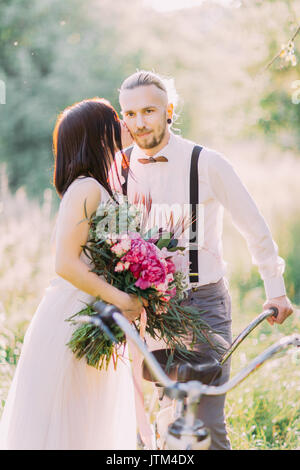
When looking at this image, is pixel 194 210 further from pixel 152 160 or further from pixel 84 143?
pixel 84 143

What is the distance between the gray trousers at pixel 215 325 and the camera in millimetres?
2885

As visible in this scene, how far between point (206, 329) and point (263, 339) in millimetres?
3309

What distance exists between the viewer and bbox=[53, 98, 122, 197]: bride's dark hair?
7.96 ft

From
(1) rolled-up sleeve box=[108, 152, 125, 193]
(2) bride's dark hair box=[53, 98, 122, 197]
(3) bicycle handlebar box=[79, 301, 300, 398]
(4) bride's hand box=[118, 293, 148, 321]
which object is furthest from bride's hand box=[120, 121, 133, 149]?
(3) bicycle handlebar box=[79, 301, 300, 398]

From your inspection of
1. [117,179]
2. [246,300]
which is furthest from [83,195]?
[246,300]

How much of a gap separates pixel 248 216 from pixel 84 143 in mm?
996

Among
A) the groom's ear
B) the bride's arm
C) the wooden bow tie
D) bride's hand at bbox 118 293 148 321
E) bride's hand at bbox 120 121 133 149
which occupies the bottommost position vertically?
bride's hand at bbox 118 293 148 321

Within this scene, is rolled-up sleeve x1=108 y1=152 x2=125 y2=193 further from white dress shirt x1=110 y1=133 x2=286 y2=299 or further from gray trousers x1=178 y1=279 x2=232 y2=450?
gray trousers x1=178 y1=279 x2=232 y2=450

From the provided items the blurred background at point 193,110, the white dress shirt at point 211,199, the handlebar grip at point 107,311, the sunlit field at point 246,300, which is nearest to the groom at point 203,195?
the white dress shirt at point 211,199

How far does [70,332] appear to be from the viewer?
7.89 ft

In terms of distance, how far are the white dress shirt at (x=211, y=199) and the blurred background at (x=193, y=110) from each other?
0.37m

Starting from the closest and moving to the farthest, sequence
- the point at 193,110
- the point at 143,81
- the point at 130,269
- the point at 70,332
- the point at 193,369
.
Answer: the point at 193,369 → the point at 130,269 → the point at 70,332 → the point at 143,81 → the point at 193,110

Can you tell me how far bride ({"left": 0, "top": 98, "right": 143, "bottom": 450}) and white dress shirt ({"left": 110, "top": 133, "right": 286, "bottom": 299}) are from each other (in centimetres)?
51

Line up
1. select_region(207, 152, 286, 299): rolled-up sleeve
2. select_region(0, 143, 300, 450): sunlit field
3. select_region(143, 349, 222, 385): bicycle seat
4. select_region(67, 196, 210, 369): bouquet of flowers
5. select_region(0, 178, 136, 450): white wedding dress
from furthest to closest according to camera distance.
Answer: select_region(0, 143, 300, 450): sunlit field, select_region(207, 152, 286, 299): rolled-up sleeve, select_region(0, 178, 136, 450): white wedding dress, select_region(67, 196, 210, 369): bouquet of flowers, select_region(143, 349, 222, 385): bicycle seat
